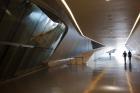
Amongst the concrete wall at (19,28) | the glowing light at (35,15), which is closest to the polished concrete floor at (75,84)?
the concrete wall at (19,28)

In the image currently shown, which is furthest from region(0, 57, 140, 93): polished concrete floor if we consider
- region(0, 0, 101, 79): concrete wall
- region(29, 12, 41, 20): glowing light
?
region(29, 12, 41, 20): glowing light

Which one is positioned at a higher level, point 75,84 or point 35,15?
point 35,15

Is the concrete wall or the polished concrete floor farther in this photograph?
the concrete wall

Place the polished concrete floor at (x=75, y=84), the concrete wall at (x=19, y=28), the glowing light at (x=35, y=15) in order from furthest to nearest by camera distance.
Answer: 1. the glowing light at (x=35, y=15)
2. the concrete wall at (x=19, y=28)
3. the polished concrete floor at (x=75, y=84)

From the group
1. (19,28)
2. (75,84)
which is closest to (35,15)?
(19,28)

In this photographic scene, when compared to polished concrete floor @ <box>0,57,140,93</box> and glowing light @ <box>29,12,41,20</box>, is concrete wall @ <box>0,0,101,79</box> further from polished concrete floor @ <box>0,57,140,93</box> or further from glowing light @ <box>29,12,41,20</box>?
polished concrete floor @ <box>0,57,140,93</box>

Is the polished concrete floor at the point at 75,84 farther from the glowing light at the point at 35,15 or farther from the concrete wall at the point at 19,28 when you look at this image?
the glowing light at the point at 35,15

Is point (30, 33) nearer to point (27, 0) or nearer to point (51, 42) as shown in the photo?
point (27, 0)

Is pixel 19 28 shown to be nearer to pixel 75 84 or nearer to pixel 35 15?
pixel 35 15

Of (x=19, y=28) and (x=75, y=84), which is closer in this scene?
(x=75, y=84)

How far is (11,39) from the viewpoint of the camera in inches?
440

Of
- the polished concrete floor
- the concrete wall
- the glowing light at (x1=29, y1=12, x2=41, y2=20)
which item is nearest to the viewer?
the polished concrete floor

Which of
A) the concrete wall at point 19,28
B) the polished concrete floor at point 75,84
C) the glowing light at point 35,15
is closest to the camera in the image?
the polished concrete floor at point 75,84

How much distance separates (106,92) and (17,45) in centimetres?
521
